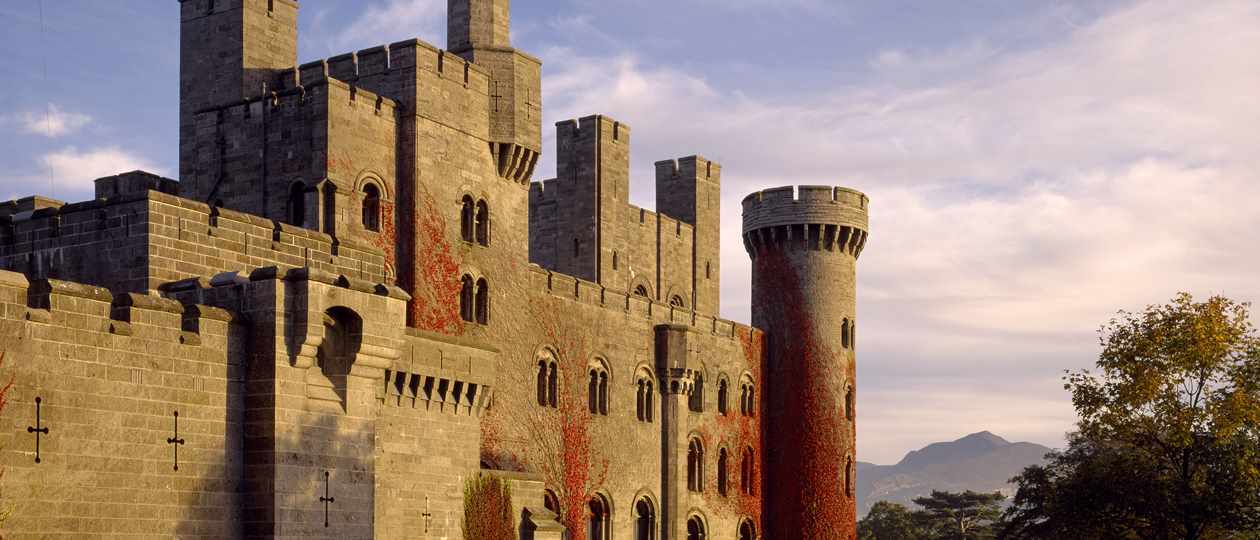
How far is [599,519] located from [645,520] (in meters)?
3.06

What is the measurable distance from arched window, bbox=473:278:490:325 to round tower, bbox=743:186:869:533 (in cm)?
1896

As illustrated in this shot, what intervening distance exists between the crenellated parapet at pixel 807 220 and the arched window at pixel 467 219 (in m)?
20.2

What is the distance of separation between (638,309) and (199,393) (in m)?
28.1

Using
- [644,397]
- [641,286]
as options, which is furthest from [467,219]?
[641,286]

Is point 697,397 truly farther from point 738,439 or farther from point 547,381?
point 547,381

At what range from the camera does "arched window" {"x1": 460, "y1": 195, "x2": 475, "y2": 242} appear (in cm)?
4312

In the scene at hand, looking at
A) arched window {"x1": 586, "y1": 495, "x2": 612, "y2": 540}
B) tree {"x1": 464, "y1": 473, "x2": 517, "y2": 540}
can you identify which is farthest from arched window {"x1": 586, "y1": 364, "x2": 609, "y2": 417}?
tree {"x1": 464, "y1": 473, "x2": 517, "y2": 540}

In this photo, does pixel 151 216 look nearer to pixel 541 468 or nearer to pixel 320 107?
pixel 320 107

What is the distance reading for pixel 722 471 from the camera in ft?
186

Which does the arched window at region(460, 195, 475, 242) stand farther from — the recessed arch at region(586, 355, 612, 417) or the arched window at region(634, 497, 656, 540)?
the arched window at region(634, 497, 656, 540)

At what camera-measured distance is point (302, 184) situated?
130 ft

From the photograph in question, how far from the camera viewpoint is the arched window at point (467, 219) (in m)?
43.1

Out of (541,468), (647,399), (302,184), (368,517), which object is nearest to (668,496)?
(647,399)

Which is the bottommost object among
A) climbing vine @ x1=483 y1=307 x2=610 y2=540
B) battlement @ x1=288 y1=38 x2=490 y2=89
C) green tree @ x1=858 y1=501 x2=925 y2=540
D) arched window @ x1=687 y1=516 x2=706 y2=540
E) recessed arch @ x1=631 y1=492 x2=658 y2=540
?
green tree @ x1=858 y1=501 x2=925 y2=540
